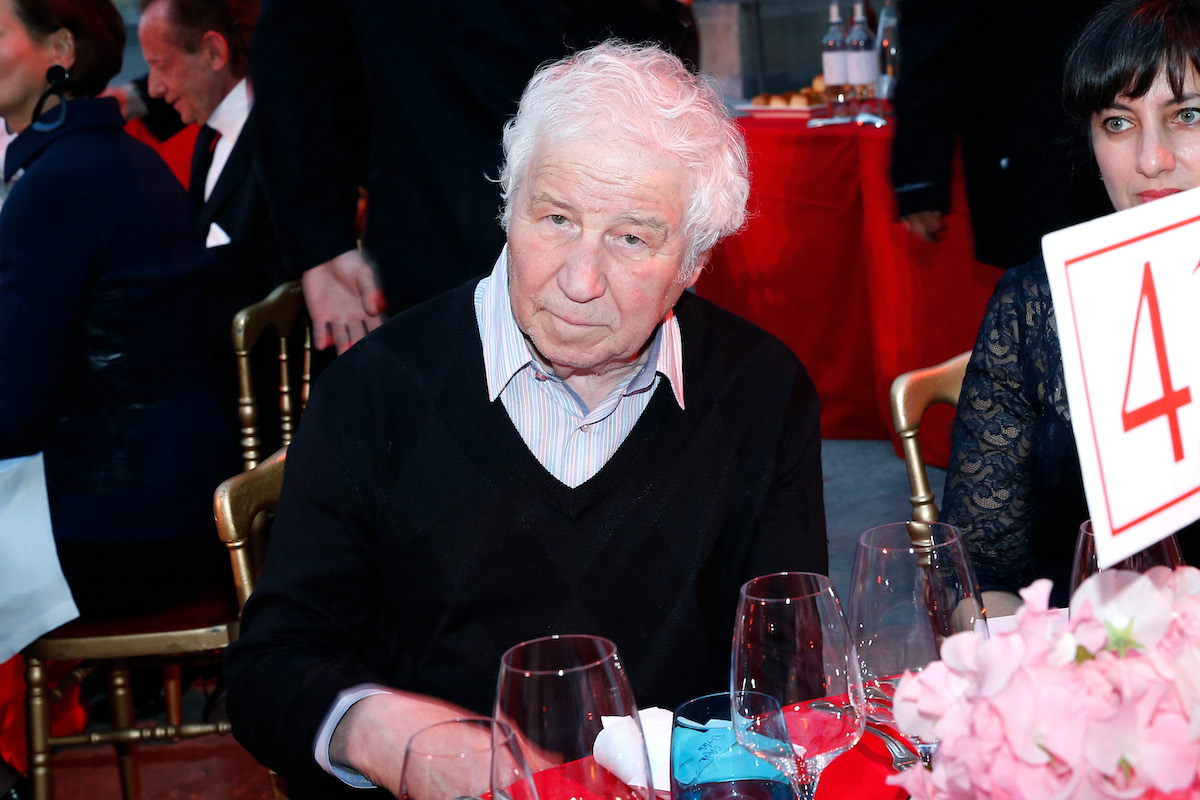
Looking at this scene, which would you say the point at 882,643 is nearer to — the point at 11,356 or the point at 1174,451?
the point at 1174,451

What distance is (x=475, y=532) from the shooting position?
1.51 meters

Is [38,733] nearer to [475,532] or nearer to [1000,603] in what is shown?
[475,532]

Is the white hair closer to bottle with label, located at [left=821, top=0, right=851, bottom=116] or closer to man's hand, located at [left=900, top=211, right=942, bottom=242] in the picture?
man's hand, located at [left=900, top=211, right=942, bottom=242]

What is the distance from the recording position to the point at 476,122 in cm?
224

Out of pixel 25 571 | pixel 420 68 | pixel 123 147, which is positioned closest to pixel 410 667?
pixel 25 571

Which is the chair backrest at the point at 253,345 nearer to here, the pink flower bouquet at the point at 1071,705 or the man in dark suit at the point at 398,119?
the man in dark suit at the point at 398,119

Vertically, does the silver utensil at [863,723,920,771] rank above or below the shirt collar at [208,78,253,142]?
below

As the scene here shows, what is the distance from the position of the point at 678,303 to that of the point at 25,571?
1285 millimetres

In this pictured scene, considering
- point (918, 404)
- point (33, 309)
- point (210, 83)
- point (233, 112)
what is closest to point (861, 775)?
point (918, 404)

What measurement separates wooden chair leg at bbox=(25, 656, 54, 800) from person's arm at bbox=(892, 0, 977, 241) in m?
2.42

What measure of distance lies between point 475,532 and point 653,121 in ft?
1.78

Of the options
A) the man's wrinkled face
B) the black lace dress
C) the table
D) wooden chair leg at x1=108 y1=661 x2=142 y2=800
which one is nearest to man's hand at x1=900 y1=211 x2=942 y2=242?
the table

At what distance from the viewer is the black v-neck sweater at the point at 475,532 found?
1479mm

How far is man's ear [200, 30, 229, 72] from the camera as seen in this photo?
3.69 meters
